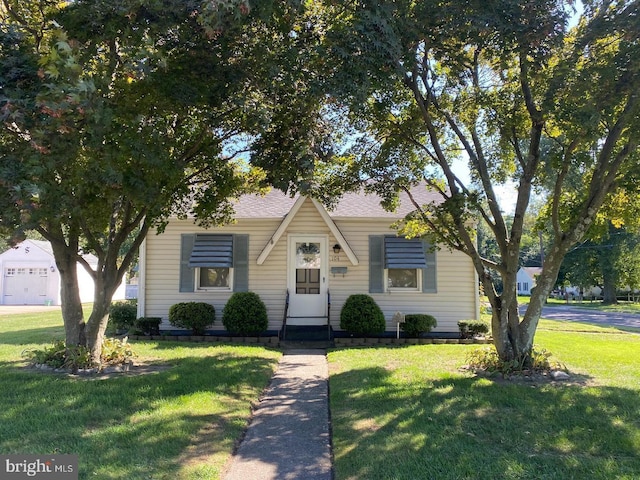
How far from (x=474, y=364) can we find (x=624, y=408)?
2.54 metres

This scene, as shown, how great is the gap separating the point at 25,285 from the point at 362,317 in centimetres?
2541

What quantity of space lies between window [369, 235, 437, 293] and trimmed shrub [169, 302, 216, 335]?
14.0 ft

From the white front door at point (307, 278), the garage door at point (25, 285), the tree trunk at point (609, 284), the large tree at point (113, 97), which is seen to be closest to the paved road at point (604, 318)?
the tree trunk at point (609, 284)

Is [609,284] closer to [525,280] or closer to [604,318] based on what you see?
[604,318]

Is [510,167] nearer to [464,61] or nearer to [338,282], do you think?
[464,61]

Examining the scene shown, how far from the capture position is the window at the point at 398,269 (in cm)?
1209

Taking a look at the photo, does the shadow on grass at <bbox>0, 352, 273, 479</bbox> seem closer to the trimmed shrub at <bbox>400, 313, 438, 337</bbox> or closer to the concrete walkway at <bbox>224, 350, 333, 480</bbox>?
the concrete walkway at <bbox>224, 350, 333, 480</bbox>

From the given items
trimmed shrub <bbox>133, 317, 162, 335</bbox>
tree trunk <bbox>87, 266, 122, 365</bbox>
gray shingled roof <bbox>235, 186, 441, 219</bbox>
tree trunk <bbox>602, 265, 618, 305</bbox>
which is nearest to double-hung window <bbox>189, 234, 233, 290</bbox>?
gray shingled roof <bbox>235, 186, 441, 219</bbox>

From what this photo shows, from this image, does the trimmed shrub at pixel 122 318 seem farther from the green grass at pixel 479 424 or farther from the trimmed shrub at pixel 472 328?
the trimmed shrub at pixel 472 328

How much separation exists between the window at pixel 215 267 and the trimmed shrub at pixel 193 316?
0.69 meters

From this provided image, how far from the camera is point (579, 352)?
32.3ft

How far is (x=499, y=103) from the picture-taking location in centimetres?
743

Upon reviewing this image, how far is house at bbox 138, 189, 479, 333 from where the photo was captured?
12.2 meters

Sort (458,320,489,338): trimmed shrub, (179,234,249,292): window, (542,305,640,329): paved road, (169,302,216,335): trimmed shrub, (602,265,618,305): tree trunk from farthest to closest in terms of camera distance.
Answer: (602,265,618,305): tree trunk
(542,305,640,329): paved road
(179,234,249,292): window
(458,320,489,338): trimmed shrub
(169,302,216,335): trimmed shrub
